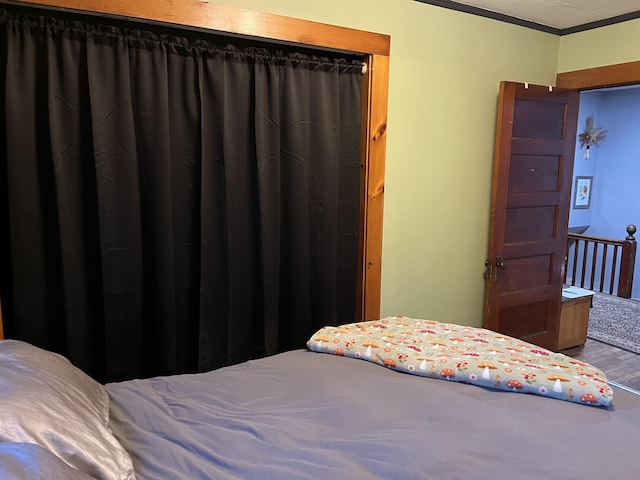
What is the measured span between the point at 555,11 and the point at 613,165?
4491 millimetres

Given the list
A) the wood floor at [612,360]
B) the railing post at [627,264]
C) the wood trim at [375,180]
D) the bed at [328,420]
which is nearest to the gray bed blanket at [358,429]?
the bed at [328,420]

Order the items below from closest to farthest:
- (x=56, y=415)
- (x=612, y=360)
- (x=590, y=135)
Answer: (x=56, y=415) < (x=612, y=360) < (x=590, y=135)

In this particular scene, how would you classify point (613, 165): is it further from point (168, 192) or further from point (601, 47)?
point (168, 192)

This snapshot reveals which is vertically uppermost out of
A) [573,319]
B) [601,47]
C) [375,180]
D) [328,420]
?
[601,47]

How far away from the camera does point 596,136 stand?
666 centimetres

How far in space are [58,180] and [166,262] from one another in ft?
1.82

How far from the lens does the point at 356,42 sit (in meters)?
2.52

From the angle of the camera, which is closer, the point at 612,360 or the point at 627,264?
the point at 612,360

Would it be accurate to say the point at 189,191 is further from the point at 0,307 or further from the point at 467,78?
the point at 467,78

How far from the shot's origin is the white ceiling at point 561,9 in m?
2.81

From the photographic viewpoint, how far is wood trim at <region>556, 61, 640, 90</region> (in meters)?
3.00

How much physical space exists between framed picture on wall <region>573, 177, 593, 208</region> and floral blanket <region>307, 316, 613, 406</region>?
5.58 m

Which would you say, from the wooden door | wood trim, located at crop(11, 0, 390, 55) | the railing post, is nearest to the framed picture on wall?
the railing post

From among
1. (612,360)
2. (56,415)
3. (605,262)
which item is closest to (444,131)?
(612,360)
